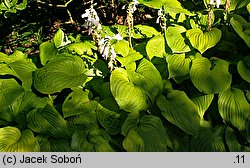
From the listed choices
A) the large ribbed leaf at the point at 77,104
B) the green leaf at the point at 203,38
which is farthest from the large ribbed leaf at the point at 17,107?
the green leaf at the point at 203,38

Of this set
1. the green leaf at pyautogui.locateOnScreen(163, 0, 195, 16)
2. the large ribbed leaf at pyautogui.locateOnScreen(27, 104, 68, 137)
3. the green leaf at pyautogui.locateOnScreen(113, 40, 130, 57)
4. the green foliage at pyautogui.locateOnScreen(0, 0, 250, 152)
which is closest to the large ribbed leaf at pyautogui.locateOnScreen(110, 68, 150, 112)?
the green foliage at pyautogui.locateOnScreen(0, 0, 250, 152)

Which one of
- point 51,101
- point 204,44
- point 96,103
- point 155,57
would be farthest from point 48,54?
point 204,44

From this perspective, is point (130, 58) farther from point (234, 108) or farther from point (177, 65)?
point (234, 108)

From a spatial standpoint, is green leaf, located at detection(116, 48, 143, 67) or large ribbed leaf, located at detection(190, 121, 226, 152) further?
green leaf, located at detection(116, 48, 143, 67)

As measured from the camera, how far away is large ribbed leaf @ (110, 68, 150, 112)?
10.2ft

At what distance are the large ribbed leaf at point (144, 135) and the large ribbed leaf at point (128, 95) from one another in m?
0.10

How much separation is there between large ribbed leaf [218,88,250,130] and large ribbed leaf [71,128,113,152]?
1.02 meters

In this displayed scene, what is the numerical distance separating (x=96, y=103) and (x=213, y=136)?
1.04 m

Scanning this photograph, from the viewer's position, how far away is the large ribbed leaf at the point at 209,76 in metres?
3.21

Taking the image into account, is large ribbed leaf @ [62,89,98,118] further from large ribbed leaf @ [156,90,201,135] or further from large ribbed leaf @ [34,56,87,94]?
large ribbed leaf @ [156,90,201,135]

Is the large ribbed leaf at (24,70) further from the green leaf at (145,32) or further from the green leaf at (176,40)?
the green leaf at (176,40)

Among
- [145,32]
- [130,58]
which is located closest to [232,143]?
[130,58]

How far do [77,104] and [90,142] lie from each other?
39 cm

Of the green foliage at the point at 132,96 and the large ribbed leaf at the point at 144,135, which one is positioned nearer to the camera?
the large ribbed leaf at the point at 144,135
